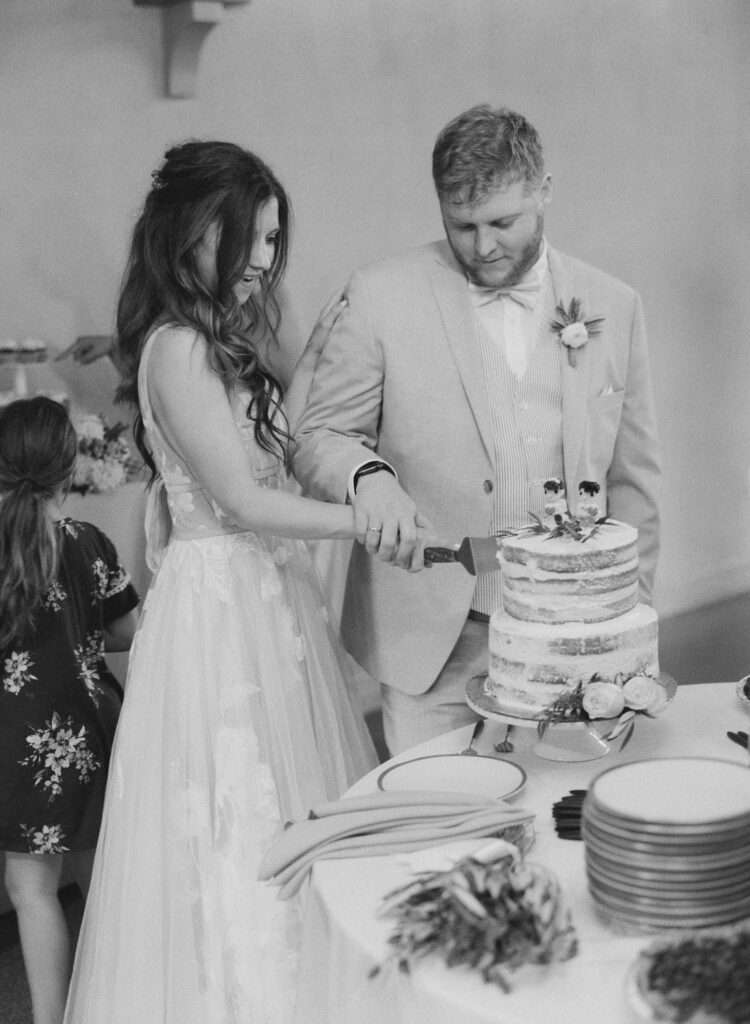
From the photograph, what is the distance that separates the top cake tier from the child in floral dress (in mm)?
1260

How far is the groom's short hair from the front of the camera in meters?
2.62

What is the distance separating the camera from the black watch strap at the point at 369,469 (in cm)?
257

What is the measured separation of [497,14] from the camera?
18.6 ft

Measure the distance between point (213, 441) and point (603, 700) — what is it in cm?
103

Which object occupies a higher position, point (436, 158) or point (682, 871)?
point (436, 158)

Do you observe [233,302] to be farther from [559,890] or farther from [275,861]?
[559,890]

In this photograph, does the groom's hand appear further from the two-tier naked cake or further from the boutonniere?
the boutonniere

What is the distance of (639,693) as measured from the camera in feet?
6.45

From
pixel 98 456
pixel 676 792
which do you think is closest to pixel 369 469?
pixel 676 792

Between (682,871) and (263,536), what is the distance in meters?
1.58

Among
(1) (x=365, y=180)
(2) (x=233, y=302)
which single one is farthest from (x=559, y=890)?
(1) (x=365, y=180)

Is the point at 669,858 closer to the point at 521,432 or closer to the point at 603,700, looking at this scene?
the point at 603,700

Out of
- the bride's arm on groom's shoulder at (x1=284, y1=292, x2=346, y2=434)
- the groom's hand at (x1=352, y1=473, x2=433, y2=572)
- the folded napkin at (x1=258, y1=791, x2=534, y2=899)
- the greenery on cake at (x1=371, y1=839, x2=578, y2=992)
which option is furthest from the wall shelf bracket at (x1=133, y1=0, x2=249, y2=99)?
the greenery on cake at (x1=371, y1=839, x2=578, y2=992)

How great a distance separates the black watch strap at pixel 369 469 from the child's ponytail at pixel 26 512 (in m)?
0.75
